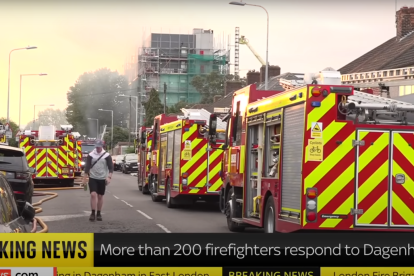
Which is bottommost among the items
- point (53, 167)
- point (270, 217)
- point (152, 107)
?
point (270, 217)

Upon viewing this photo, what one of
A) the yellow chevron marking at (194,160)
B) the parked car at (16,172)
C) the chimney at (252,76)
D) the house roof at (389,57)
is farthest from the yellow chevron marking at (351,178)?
the chimney at (252,76)

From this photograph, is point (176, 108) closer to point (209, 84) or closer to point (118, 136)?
point (209, 84)

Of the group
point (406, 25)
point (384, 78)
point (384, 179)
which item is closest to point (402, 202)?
point (384, 179)

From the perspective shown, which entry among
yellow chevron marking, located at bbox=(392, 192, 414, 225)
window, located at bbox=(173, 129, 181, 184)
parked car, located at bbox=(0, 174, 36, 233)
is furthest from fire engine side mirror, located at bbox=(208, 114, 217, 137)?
parked car, located at bbox=(0, 174, 36, 233)

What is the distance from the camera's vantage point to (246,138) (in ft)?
46.9

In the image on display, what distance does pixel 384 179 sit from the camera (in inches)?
419

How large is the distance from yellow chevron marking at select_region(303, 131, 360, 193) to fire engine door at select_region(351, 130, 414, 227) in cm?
13

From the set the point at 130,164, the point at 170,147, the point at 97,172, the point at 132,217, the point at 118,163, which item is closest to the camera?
the point at 97,172

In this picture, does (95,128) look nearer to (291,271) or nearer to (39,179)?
(39,179)

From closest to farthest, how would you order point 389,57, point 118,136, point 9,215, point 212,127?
point 9,215 < point 212,127 < point 389,57 < point 118,136

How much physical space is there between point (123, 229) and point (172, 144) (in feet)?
26.5

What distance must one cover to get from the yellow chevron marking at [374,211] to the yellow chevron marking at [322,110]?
4.56 ft

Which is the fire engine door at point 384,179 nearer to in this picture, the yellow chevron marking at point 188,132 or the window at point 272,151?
the window at point 272,151

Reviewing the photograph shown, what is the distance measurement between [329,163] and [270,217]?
7.34 feet
